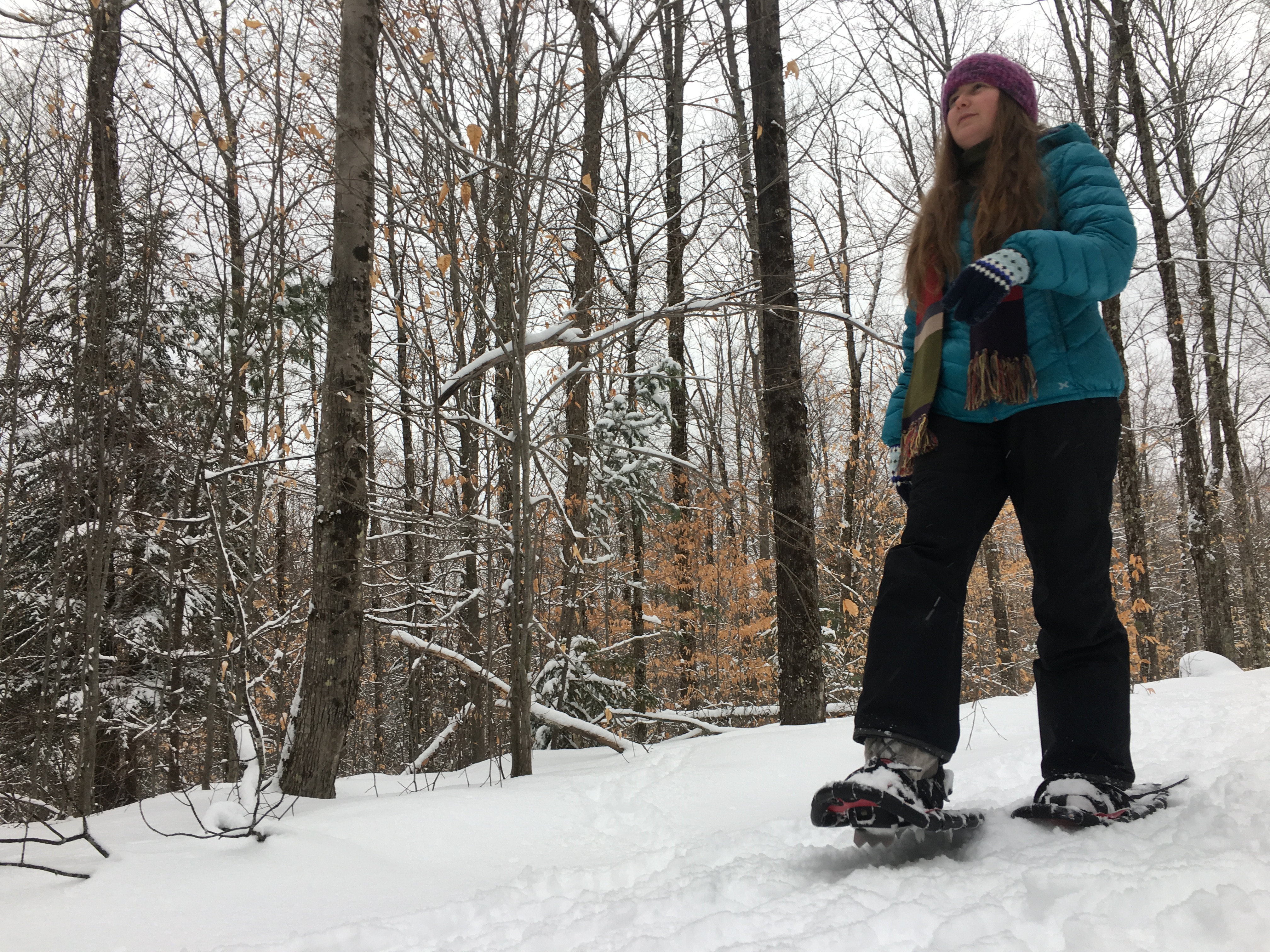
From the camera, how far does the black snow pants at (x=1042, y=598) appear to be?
62.5 inches

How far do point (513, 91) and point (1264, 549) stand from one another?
1070 inches

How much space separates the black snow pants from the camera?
1588mm

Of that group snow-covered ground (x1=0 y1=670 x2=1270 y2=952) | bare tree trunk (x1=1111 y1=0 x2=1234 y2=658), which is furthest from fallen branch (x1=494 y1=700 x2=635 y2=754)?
bare tree trunk (x1=1111 y1=0 x2=1234 y2=658)

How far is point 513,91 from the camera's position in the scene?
3.11m

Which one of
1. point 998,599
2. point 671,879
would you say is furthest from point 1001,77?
point 998,599

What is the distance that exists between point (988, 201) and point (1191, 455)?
1134cm

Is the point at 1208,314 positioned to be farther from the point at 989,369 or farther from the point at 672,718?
the point at 989,369

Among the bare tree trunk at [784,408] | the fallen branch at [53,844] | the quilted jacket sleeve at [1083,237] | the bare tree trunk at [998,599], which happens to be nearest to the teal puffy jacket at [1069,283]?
the quilted jacket sleeve at [1083,237]

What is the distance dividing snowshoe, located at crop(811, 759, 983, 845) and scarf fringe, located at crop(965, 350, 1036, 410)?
2.79 feet

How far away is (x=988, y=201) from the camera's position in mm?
1771

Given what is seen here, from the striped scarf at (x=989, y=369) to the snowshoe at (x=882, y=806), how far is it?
0.78m

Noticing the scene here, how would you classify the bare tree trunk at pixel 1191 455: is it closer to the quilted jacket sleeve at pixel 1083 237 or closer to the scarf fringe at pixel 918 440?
the quilted jacket sleeve at pixel 1083 237

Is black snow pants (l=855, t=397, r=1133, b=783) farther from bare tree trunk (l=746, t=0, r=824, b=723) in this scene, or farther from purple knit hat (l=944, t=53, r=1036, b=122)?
bare tree trunk (l=746, t=0, r=824, b=723)

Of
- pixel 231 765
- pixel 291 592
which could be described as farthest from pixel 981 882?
pixel 291 592
